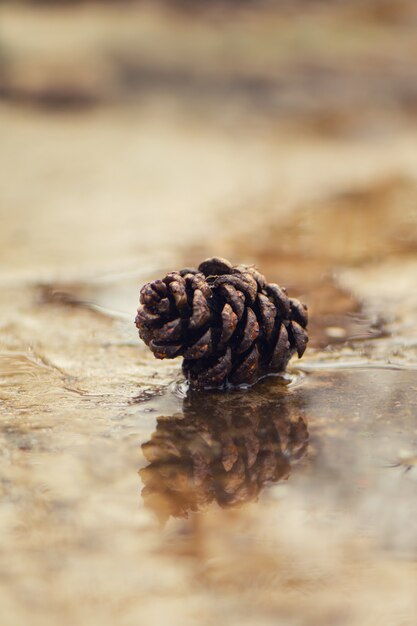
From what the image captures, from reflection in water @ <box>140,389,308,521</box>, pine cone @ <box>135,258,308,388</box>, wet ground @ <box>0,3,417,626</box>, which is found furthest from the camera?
pine cone @ <box>135,258,308,388</box>

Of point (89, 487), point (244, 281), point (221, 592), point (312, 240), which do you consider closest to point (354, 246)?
point (312, 240)

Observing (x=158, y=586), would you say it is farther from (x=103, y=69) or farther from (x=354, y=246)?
(x=103, y=69)

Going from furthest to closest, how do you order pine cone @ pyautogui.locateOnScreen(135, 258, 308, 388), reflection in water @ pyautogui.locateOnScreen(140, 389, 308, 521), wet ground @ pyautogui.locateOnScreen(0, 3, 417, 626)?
pine cone @ pyautogui.locateOnScreen(135, 258, 308, 388) < reflection in water @ pyautogui.locateOnScreen(140, 389, 308, 521) < wet ground @ pyautogui.locateOnScreen(0, 3, 417, 626)

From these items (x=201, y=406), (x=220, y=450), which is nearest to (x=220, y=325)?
(x=201, y=406)

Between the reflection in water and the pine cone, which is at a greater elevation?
the pine cone

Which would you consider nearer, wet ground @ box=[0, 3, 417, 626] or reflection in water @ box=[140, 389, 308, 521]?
wet ground @ box=[0, 3, 417, 626]

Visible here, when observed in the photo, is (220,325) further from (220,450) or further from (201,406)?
(220,450)

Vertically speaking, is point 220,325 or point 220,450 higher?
point 220,325
